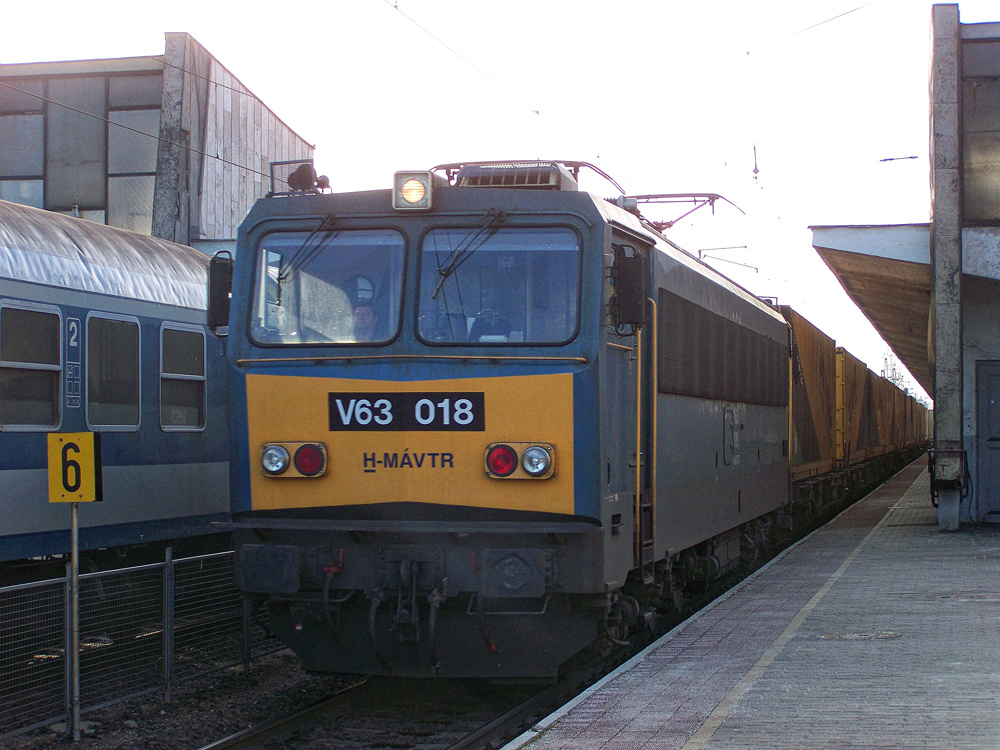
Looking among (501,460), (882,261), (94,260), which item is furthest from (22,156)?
(501,460)

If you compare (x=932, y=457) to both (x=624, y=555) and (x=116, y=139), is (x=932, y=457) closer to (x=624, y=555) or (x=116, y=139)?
(x=624, y=555)

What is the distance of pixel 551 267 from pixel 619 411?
108cm

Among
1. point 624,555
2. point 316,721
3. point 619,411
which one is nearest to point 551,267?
point 619,411

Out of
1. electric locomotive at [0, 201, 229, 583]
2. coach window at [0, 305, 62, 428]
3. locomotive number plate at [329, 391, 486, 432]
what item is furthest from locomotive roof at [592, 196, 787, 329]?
coach window at [0, 305, 62, 428]

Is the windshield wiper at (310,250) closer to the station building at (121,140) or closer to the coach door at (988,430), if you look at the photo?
the coach door at (988,430)

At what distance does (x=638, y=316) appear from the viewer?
7453mm

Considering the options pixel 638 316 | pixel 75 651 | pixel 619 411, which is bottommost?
pixel 75 651

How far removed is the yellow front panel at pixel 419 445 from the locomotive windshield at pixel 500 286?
333 mm

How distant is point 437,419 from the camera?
7.23 meters

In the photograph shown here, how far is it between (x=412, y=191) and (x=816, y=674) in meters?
4.15

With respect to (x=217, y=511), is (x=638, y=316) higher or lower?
higher

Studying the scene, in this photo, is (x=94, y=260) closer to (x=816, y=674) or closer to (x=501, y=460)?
(x=501, y=460)

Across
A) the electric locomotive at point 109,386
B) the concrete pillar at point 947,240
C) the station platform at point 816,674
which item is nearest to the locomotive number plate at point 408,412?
the electric locomotive at point 109,386

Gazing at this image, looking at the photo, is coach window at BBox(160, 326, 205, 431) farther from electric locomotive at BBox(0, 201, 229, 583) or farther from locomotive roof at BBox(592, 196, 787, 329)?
locomotive roof at BBox(592, 196, 787, 329)
